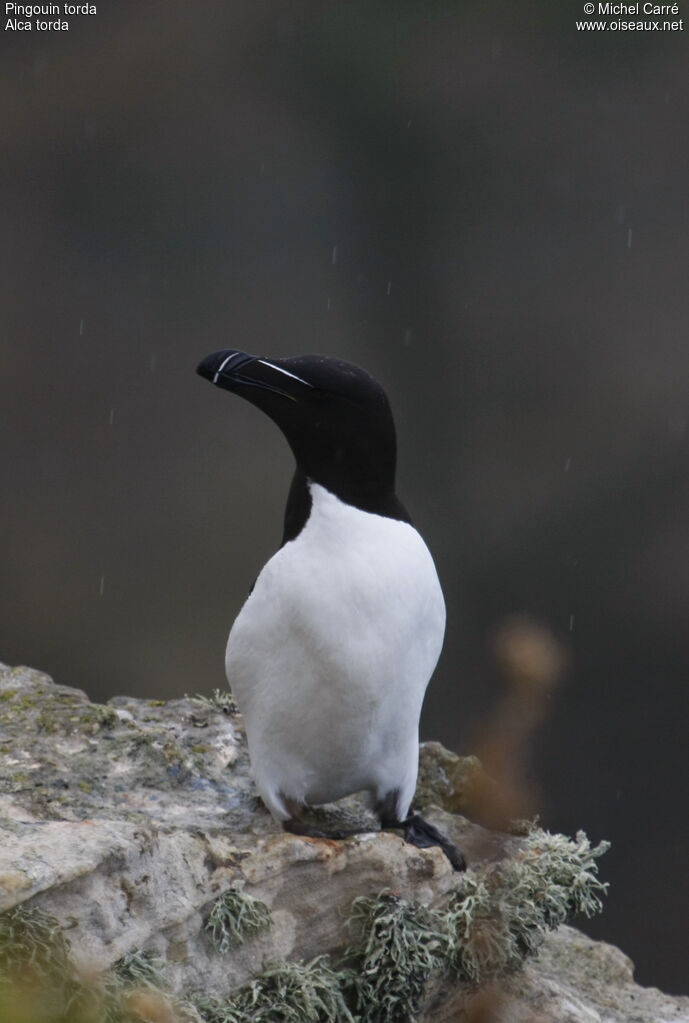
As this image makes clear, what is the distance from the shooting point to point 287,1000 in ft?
8.64

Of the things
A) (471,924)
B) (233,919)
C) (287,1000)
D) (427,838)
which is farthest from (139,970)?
(427,838)

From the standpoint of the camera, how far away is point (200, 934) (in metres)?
2.58

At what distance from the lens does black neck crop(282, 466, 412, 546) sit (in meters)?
3.30

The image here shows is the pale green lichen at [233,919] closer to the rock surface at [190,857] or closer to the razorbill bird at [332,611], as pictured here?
the rock surface at [190,857]

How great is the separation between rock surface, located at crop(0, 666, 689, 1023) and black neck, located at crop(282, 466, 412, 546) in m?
0.76

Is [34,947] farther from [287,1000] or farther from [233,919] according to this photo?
[287,1000]

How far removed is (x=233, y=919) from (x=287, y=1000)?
211 millimetres

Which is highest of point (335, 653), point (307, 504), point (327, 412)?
point (327, 412)

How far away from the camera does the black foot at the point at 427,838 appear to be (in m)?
3.22

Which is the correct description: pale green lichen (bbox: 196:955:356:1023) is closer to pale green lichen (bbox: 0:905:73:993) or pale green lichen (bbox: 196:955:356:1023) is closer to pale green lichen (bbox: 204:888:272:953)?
pale green lichen (bbox: 204:888:272:953)

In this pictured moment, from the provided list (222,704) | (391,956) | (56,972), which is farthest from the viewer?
(222,704)

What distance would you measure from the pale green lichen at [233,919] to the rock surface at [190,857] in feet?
0.06

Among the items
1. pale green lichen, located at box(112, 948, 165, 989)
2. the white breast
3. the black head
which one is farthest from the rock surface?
the black head

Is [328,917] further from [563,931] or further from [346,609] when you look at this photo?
[563,931]
